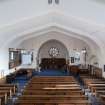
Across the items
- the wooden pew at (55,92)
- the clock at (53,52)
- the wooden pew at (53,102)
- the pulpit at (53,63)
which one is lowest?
the wooden pew at (53,102)

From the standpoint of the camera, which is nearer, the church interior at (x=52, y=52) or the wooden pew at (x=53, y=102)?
the wooden pew at (x=53, y=102)

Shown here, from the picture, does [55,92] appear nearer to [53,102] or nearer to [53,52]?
[53,102]

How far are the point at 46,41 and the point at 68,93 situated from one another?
17036 mm

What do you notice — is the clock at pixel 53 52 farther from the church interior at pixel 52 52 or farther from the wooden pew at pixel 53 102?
the wooden pew at pixel 53 102

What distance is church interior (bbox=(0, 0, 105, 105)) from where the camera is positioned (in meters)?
12.9

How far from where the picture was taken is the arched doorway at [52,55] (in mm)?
30781

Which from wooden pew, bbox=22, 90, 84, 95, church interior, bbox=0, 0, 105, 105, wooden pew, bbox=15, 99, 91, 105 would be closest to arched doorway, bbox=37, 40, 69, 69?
church interior, bbox=0, 0, 105, 105

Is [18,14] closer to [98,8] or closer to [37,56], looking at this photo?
[98,8]

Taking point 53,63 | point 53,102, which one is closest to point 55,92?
point 53,102

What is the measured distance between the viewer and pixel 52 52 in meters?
31.0

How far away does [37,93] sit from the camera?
40.7ft

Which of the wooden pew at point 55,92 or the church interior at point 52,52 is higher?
the church interior at point 52,52

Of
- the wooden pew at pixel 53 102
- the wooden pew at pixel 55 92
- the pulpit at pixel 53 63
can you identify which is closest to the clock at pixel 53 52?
the pulpit at pixel 53 63

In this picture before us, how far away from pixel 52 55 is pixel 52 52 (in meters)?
0.33
